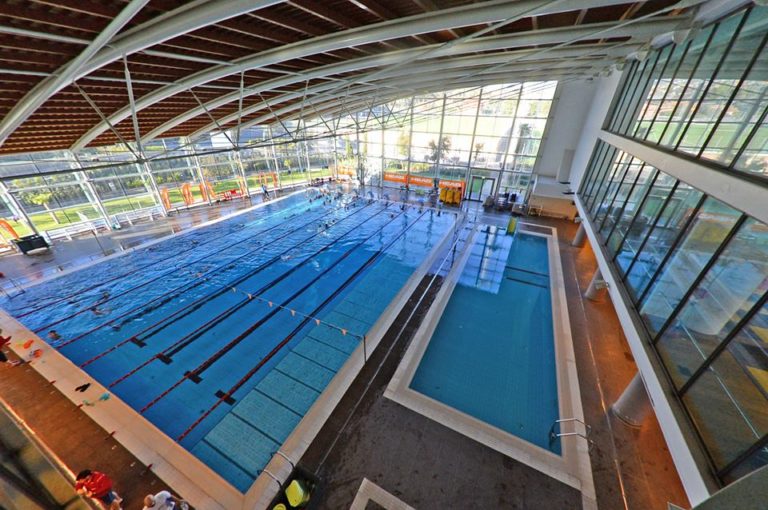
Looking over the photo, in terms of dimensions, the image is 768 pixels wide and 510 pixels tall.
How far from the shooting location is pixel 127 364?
6301 millimetres

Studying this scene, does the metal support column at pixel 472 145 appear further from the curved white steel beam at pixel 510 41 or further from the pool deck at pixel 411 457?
the pool deck at pixel 411 457

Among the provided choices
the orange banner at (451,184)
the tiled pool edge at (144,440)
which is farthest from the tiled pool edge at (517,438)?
the orange banner at (451,184)

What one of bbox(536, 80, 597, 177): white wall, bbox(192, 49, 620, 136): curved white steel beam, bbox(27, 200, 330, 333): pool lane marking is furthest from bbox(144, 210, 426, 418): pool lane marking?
bbox(536, 80, 597, 177): white wall

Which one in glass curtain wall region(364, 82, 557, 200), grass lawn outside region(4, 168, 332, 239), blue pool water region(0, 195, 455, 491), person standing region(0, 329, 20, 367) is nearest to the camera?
blue pool water region(0, 195, 455, 491)

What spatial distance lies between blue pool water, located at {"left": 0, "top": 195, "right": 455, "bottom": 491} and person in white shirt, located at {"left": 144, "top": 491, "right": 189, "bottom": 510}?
690mm

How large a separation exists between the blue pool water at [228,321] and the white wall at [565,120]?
295 inches

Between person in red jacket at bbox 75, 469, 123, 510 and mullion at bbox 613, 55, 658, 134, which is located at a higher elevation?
mullion at bbox 613, 55, 658, 134

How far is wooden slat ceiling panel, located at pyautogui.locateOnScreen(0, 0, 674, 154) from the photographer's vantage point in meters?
4.09

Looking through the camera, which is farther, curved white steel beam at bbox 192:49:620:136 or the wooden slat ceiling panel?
curved white steel beam at bbox 192:49:620:136

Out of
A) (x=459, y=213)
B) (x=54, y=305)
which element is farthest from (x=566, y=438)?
(x=54, y=305)

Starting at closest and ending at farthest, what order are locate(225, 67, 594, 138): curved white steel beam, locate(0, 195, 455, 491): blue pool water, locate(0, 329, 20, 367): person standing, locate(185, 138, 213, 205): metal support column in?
locate(0, 195, 455, 491): blue pool water
locate(0, 329, 20, 367): person standing
locate(225, 67, 594, 138): curved white steel beam
locate(185, 138, 213, 205): metal support column

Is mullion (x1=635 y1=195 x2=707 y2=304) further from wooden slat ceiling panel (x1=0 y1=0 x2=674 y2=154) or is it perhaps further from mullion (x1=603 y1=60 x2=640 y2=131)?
mullion (x1=603 y1=60 x2=640 y2=131)

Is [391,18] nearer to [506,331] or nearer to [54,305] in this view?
[506,331]

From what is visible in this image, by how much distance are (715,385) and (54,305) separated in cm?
1344
